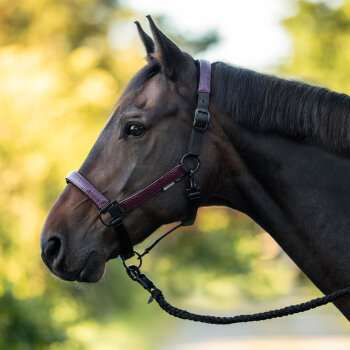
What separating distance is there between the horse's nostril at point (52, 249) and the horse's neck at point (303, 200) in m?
1.03

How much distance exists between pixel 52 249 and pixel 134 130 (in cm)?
78

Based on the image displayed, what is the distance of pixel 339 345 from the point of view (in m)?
12.2

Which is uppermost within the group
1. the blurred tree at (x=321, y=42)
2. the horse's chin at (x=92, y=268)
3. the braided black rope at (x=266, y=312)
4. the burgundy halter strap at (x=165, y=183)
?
the blurred tree at (x=321, y=42)

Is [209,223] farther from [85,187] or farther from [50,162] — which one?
[85,187]

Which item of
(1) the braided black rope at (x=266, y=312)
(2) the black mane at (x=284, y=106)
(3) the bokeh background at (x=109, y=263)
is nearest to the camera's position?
(1) the braided black rope at (x=266, y=312)

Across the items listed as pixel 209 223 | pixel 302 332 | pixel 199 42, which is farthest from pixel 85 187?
pixel 199 42

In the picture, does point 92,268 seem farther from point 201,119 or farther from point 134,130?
point 201,119

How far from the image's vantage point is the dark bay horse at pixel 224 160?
328 cm

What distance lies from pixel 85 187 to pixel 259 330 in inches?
494

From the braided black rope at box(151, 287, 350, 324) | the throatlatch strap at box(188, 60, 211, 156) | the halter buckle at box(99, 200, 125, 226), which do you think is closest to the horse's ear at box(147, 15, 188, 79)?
the throatlatch strap at box(188, 60, 211, 156)

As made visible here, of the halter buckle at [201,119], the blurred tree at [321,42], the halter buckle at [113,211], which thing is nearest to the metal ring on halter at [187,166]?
the halter buckle at [201,119]

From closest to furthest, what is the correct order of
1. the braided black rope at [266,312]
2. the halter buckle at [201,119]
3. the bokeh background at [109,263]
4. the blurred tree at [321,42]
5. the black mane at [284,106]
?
1. the braided black rope at [266,312]
2. the black mane at [284,106]
3. the halter buckle at [201,119]
4. the bokeh background at [109,263]
5. the blurred tree at [321,42]

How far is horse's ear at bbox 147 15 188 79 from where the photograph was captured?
11.3ft

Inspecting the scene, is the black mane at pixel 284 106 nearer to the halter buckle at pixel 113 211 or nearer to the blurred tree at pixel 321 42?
the halter buckle at pixel 113 211
